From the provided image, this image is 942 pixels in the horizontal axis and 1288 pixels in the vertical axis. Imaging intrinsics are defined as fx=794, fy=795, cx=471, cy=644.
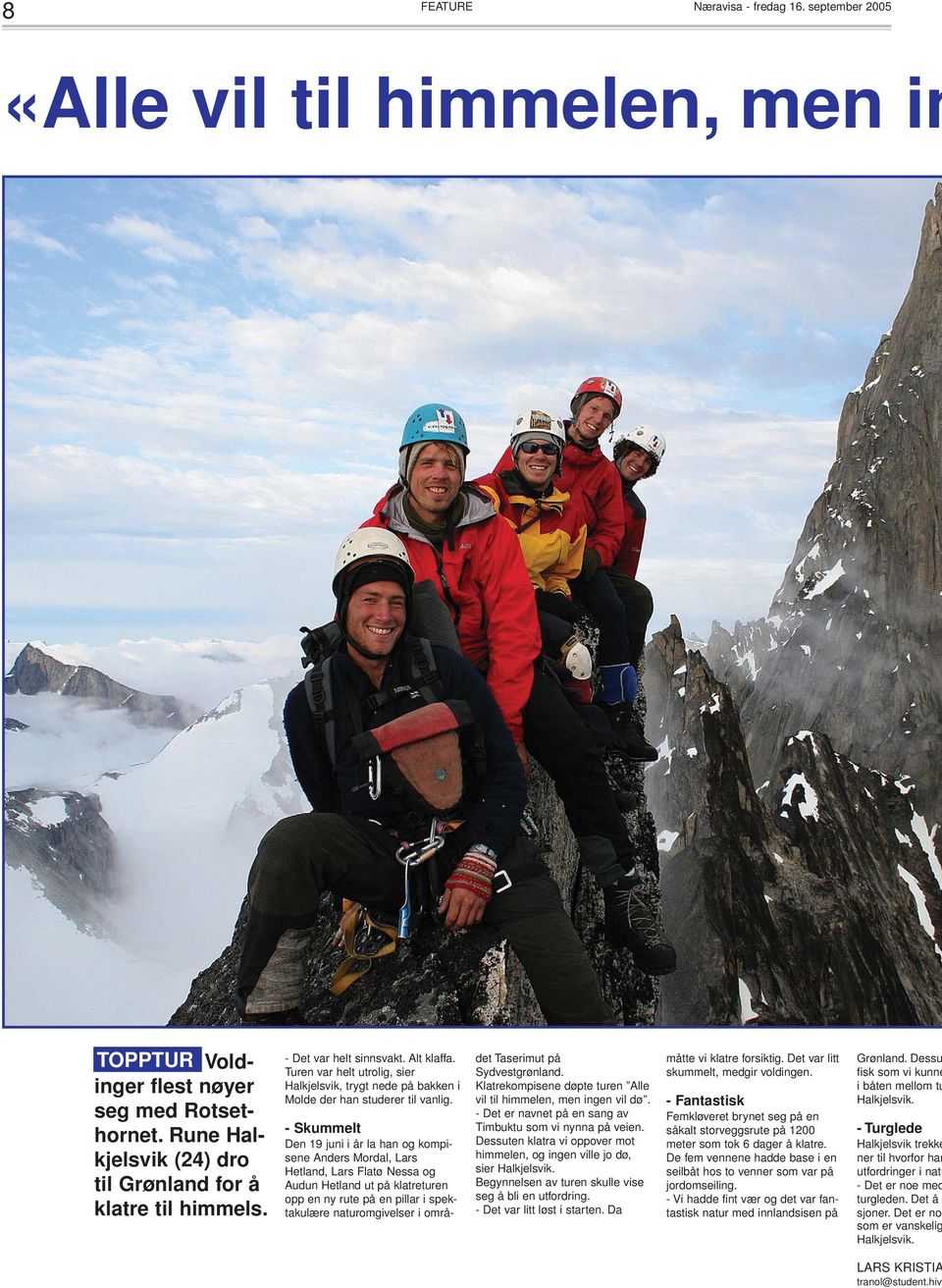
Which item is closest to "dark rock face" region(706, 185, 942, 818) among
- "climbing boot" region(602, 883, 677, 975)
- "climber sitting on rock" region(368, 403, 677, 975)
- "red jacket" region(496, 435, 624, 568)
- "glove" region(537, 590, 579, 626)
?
"red jacket" region(496, 435, 624, 568)

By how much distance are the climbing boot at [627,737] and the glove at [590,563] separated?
207 cm

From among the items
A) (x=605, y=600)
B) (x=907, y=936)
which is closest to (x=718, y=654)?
(x=907, y=936)

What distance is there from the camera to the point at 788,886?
54.5 metres

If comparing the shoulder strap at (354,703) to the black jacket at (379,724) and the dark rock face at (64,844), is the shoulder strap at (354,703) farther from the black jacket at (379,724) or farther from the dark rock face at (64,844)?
the dark rock face at (64,844)

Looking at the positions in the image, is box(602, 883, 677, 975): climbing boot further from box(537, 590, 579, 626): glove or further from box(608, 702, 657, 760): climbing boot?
box(608, 702, 657, 760): climbing boot

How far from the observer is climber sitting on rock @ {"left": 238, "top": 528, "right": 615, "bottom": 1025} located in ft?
15.5

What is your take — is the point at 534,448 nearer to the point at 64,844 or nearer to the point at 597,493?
the point at 597,493

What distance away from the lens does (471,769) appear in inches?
199

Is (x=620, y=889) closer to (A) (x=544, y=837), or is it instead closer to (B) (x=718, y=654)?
(A) (x=544, y=837)

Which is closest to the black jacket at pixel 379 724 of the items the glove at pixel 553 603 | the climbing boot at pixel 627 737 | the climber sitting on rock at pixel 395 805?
the climber sitting on rock at pixel 395 805

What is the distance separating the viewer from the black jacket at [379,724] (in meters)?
4.91

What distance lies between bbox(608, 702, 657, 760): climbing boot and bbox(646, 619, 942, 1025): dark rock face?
104 feet
